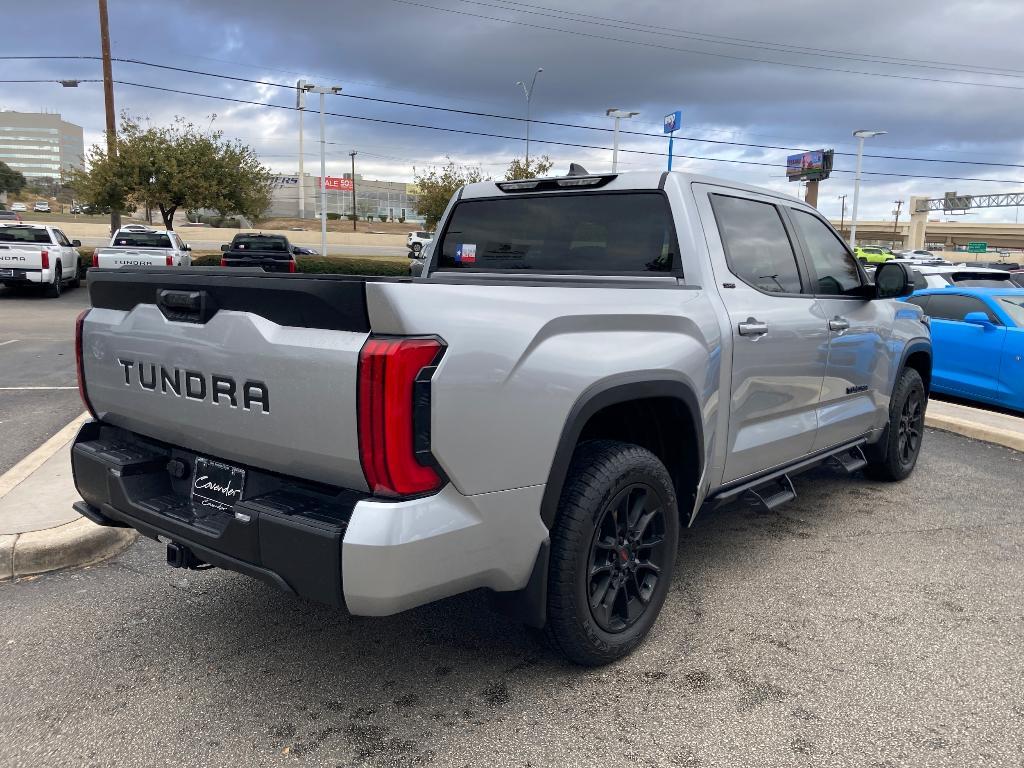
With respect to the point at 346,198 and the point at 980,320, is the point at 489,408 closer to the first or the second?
the point at 980,320

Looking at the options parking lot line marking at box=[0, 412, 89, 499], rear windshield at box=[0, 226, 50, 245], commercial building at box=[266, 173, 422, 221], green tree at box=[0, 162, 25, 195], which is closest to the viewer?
parking lot line marking at box=[0, 412, 89, 499]

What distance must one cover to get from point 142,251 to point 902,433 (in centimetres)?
1659

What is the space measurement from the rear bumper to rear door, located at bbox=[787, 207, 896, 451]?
2520 millimetres

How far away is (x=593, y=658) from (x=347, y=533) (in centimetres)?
119

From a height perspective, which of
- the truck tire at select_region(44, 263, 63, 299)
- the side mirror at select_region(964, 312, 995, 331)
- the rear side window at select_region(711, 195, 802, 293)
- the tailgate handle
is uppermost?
the rear side window at select_region(711, 195, 802, 293)

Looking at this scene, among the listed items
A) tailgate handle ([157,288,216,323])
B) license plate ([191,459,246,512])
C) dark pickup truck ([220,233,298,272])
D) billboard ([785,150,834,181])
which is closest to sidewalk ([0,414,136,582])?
license plate ([191,459,246,512])

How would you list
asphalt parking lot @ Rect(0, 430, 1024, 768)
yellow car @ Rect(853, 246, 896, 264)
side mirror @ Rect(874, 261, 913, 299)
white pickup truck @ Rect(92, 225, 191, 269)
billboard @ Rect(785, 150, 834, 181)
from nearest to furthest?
asphalt parking lot @ Rect(0, 430, 1024, 768), side mirror @ Rect(874, 261, 913, 299), white pickup truck @ Rect(92, 225, 191, 269), yellow car @ Rect(853, 246, 896, 264), billboard @ Rect(785, 150, 834, 181)

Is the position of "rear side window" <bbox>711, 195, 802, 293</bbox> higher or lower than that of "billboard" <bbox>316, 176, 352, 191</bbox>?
lower

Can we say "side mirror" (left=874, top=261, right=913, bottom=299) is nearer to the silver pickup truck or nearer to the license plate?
the silver pickup truck

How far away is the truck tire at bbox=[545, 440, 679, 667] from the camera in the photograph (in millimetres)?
2750

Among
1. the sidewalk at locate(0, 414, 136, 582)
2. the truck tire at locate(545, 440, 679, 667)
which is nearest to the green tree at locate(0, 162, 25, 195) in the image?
the sidewalk at locate(0, 414, 136, 582)

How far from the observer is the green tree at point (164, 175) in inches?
1075

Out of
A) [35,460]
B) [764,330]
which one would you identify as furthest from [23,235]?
[764,330]

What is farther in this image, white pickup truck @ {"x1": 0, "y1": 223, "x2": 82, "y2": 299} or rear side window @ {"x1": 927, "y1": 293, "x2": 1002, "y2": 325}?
white pickup truck @ {"x1": 0, "y1": 223, "x2": 82, "y2": 299}
